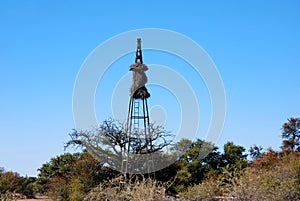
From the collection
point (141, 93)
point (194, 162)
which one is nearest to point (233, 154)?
point (194, 162)

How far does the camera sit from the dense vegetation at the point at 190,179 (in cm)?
1107

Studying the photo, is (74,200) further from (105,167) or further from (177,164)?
(177,164)

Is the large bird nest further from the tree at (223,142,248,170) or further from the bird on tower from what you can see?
the tree at (223,142,248,170)

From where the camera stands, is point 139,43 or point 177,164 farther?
point 177,164

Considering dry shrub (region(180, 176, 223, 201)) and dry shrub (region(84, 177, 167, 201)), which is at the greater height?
dry shrub (region(180, 176, 223, 201))

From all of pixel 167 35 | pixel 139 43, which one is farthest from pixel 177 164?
pixel 167 35

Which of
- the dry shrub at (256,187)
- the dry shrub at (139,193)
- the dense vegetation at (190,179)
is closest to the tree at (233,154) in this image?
the dense vegetation at (190,179)

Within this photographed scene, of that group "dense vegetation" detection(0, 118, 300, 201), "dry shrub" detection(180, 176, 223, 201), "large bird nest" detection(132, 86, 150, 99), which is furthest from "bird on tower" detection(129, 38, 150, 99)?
"dry shrub" detection(180, 176, 223, 201)

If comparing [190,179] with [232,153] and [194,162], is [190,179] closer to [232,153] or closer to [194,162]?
[194,162]

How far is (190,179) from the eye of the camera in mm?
21859

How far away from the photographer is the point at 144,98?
15.9 m

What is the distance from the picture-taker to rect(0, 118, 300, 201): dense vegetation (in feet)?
36.3

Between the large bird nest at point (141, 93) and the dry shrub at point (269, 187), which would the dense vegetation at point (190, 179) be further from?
the large bird nest at point (141, 93)

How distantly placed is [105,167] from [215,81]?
8751mm
